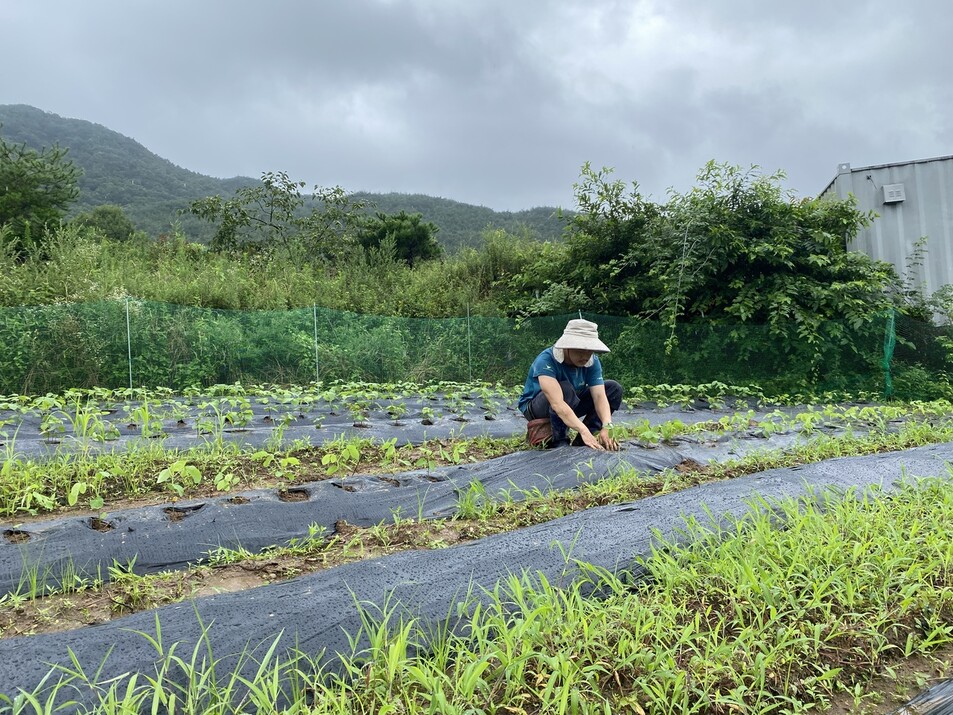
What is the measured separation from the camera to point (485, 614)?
176cm

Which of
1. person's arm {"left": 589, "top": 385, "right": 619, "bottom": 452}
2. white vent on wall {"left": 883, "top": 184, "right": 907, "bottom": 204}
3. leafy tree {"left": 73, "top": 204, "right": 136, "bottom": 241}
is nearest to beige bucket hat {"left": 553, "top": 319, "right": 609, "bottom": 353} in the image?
person's arm {"left": 589, "top": 385, "right": 619, "bottom": 452}

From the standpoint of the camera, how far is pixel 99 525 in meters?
2.72

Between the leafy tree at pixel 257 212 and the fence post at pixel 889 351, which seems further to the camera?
the leafy tree at pixel 257 212

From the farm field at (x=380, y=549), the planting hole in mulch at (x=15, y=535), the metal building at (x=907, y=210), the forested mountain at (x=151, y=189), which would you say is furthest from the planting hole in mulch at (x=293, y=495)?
the forested mountain at (x=151, y=189)

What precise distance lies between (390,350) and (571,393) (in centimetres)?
531

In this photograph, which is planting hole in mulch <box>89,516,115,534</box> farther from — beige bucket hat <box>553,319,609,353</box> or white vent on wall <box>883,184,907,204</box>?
white vent on wall <box>883,184,907,204</box>

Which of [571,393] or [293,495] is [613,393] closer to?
[571,393]

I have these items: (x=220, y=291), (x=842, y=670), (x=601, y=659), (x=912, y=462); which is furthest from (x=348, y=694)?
(x=220, y=291)

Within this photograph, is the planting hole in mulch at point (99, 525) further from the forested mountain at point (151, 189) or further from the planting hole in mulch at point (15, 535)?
the forested mountain at point (151, 189)

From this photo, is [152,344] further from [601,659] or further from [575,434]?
[601,659]

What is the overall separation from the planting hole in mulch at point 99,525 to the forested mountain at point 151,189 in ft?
57.2

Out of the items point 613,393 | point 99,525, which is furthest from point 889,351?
point 99,525

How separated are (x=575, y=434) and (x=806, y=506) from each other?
1738 mm

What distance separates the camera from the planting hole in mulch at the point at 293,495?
10.4 ft
